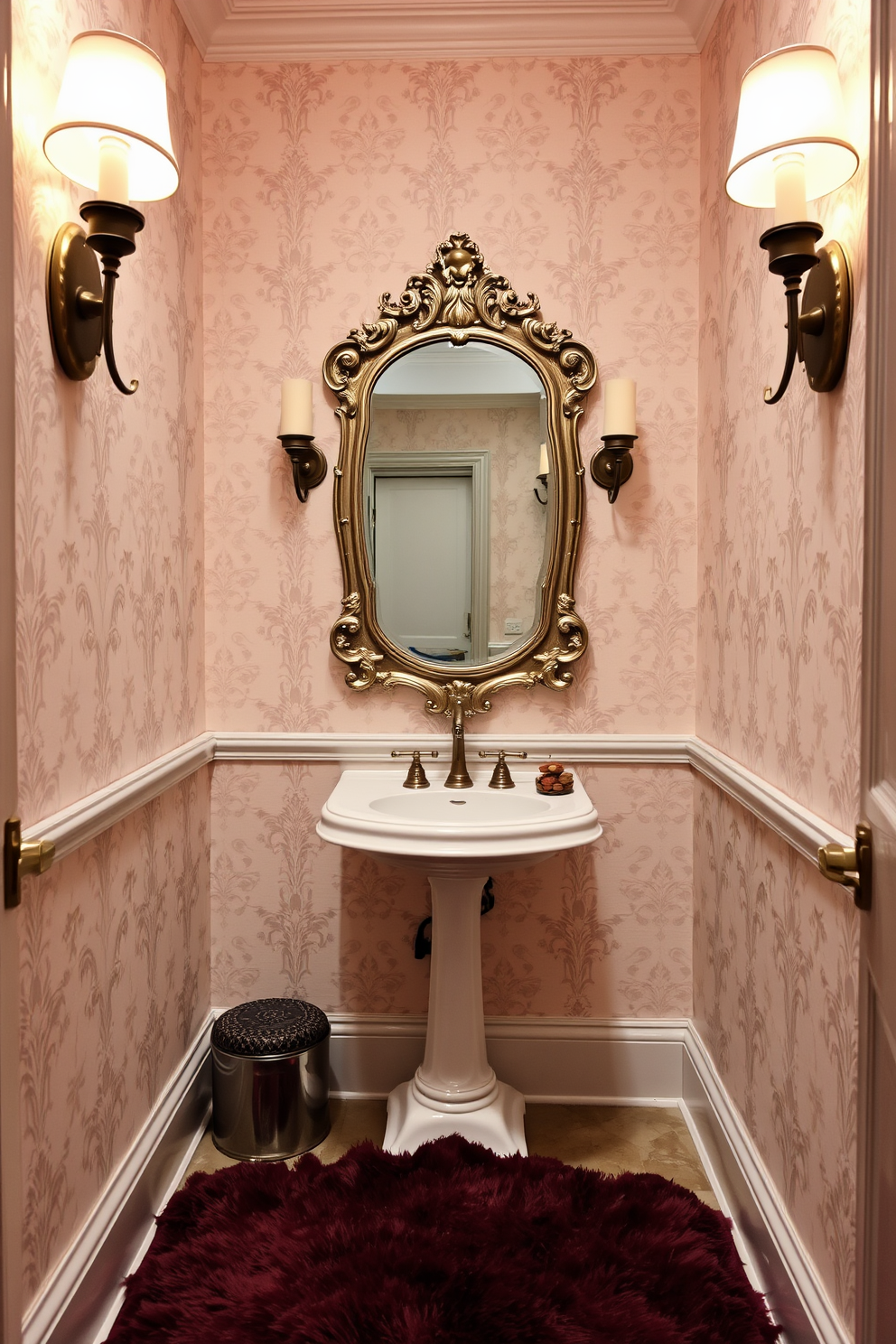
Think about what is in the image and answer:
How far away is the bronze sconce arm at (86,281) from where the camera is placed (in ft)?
4.18

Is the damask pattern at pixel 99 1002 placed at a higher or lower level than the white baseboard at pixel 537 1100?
higher

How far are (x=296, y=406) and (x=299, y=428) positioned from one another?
51mm

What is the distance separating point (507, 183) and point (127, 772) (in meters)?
1.64

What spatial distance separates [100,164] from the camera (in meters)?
1.27

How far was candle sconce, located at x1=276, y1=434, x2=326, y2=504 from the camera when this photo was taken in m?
2.11

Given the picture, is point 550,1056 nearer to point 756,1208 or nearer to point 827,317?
point 756,1208

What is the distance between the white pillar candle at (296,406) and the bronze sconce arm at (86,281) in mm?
707

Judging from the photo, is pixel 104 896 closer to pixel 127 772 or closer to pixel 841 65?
pixel 127 772

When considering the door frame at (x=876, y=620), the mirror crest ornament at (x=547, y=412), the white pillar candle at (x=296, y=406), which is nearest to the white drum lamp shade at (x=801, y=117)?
the door frame at (x=876, y=620)

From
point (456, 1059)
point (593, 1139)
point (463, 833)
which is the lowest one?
point (593, 1139)

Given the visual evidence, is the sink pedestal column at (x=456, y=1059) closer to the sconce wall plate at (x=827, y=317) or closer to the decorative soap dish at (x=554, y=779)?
the decorative soap dish at (x=554, y=779)

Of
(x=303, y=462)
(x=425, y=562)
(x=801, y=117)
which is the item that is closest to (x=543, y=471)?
(x=425, y=562)

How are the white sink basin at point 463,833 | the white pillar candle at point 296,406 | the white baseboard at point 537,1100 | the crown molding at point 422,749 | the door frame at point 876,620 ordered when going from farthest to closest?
1. the white pillar candle at point 296,406
2. the crown molding at point 422,749
3. the white sink basin at point 463,833
4. the white baseboard at point 537,1100
5. the door frame at point 876,620

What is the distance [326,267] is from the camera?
2180 millimetres
